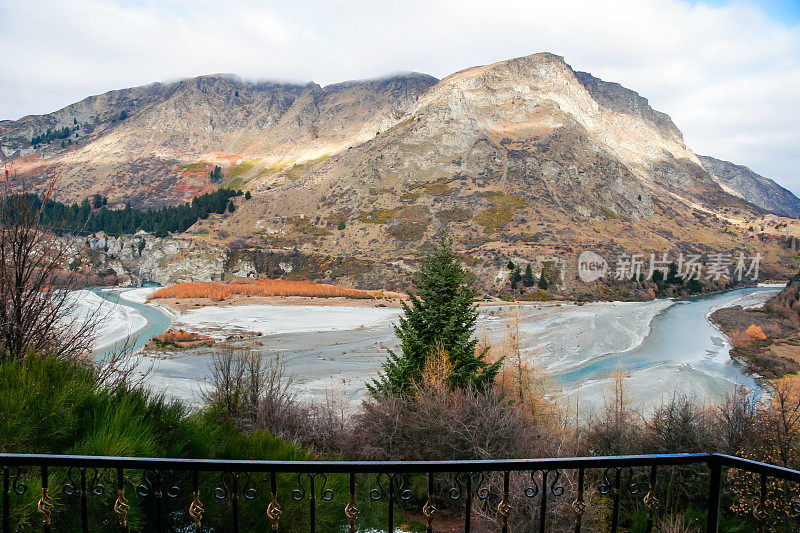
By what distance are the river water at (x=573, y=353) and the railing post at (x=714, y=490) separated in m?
18.1

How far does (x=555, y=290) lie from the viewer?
214 ft

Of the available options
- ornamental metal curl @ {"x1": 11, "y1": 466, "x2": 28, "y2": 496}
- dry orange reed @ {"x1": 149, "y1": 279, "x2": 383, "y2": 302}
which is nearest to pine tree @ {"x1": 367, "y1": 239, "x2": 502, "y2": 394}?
ornamental metal curl @ {"x1": 11, "y1": 466, "x2": 28, "y2": 496}

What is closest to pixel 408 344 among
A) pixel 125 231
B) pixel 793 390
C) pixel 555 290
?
pixel 793 390

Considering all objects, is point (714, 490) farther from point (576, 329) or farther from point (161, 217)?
point (161, 217)

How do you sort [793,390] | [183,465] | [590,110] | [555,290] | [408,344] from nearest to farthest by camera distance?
[183,465] < [408,344] < [793,390] < [555,290] < [590,110]

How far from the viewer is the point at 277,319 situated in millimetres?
49406

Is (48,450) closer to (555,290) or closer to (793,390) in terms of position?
(793,390)

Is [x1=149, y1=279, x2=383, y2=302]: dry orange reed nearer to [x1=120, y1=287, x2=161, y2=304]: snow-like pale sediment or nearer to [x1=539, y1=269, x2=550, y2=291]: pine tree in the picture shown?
[x1=120, y1=287, x2=161, y2=304]: snow-like pale sediment

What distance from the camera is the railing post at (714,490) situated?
2.64m

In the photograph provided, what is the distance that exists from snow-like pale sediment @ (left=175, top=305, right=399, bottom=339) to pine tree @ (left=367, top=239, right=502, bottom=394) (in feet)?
→ 100

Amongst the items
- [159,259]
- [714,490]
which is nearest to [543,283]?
[714,490]

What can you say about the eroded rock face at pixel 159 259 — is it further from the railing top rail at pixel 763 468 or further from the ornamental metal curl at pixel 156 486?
the railing top rail at pixel 763 468

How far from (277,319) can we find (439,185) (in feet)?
185

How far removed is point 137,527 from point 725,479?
608 inches
